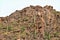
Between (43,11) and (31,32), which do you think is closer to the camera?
(31,32)

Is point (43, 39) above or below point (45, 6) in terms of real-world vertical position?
below

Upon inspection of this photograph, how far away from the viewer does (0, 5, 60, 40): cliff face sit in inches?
787

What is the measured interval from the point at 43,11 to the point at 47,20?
34.2 inches

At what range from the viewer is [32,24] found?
21.0 m

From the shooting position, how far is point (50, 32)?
20.9 m

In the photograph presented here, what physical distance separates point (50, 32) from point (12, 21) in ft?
10.2

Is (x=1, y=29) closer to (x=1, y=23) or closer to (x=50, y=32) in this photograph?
(x=1, y=23)

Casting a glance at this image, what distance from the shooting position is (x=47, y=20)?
21938 mm

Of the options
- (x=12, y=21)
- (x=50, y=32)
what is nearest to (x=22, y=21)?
(x=12, y=21)

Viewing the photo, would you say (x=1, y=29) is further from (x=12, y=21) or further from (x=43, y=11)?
(x=43, y=11)

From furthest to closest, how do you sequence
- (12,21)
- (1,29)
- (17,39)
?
(12,21), (1,29), (17,39)

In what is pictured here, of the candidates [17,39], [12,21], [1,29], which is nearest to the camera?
[17,39]

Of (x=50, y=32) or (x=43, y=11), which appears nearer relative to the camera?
(x=50, y=32)

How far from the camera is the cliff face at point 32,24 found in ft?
65.6
